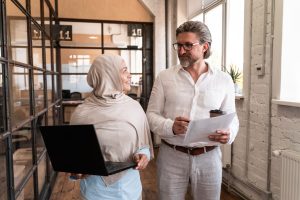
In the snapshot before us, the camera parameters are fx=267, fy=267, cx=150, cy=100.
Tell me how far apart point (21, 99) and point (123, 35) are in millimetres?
3339

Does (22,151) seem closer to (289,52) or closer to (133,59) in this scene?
(289,52)

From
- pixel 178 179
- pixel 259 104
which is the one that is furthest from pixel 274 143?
pixel 178 179

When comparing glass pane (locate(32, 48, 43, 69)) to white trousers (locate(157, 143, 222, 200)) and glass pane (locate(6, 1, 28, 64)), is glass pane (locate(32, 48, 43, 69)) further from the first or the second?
white trousers (locate(157, 143, 222, 200))

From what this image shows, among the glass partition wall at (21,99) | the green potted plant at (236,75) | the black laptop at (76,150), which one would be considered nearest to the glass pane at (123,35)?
the glass partition wall at (21,99)

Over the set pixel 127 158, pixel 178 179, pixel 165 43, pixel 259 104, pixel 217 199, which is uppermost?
pixel 165 43

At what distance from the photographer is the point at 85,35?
190 inches

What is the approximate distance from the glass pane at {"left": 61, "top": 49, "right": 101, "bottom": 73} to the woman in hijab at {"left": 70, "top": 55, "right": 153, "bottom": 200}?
3.74m

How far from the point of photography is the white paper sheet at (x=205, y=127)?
1.21m

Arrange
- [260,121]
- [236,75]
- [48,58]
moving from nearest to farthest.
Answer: [260,121] < [236,75] < [48,58]

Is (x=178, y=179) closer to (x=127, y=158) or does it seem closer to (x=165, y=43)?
(x=127, y=158)

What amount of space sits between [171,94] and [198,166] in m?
0.43

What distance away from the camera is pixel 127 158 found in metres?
1.20

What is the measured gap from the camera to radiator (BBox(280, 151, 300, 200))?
1.84 metres

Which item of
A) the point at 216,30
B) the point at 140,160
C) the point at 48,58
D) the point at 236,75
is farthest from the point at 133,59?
the point at 140,160
